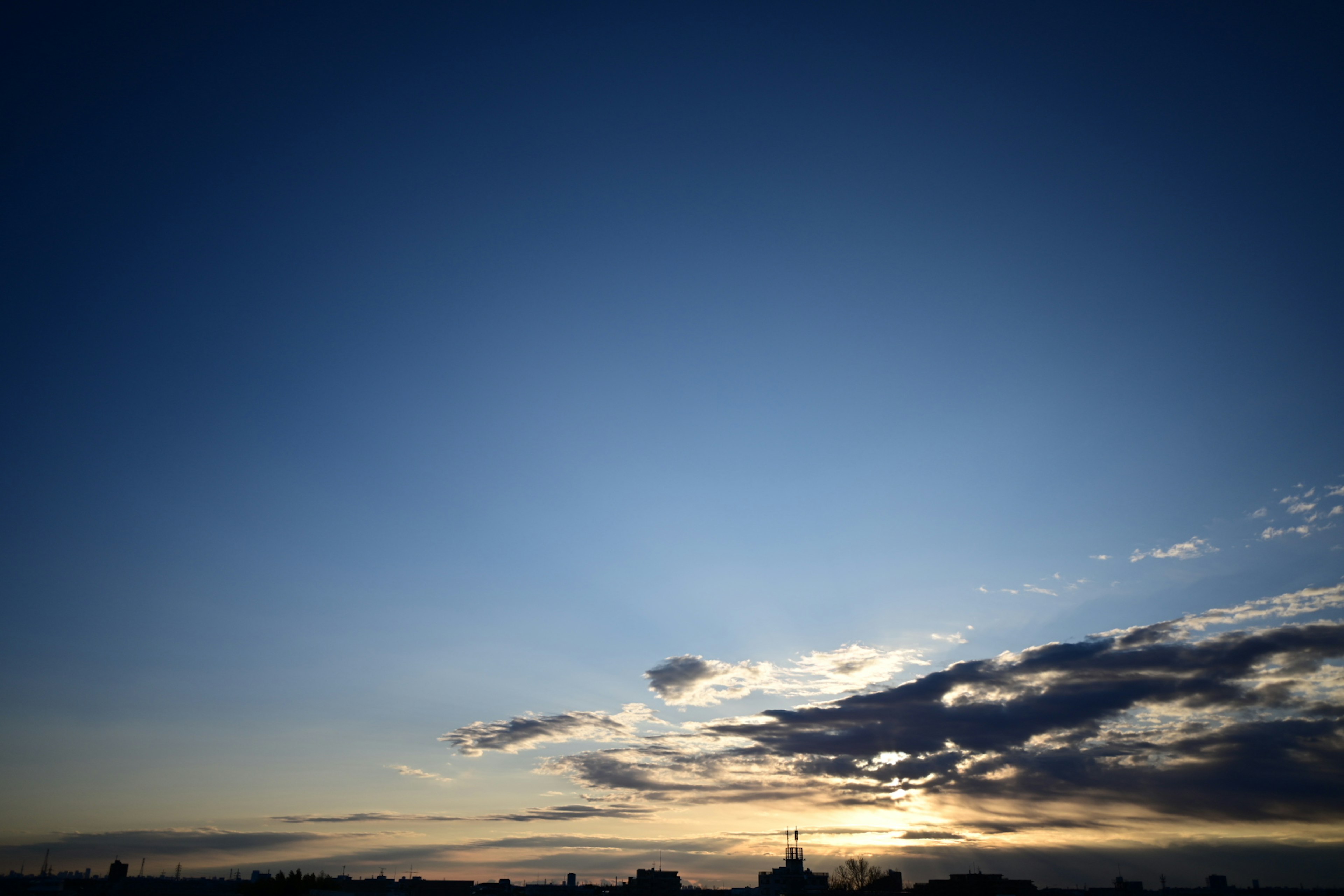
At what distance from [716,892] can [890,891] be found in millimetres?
51963

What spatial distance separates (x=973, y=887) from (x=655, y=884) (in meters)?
72.5

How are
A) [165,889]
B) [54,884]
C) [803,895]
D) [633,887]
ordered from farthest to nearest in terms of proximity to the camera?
1. [633,887]
2. [803,895]
3. [165,889]
4. [54,884]

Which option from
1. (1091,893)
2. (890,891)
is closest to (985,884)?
(890,891)

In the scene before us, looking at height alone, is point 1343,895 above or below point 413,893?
below

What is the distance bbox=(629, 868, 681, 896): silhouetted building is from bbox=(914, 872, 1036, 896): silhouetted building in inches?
2237

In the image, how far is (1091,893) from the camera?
592 feet

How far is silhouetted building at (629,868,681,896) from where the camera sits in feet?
572

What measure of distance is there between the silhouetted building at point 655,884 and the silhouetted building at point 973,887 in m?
56.8

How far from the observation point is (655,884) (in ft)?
579

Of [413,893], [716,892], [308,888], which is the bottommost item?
[716,892]

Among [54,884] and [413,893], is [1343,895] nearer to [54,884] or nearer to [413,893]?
[413,893]

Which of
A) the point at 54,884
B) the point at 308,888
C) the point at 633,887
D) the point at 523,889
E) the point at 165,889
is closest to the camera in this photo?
the point at 308,888

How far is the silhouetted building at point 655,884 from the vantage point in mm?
174375

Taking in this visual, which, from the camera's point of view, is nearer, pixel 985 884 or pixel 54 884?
pixel 54 884
